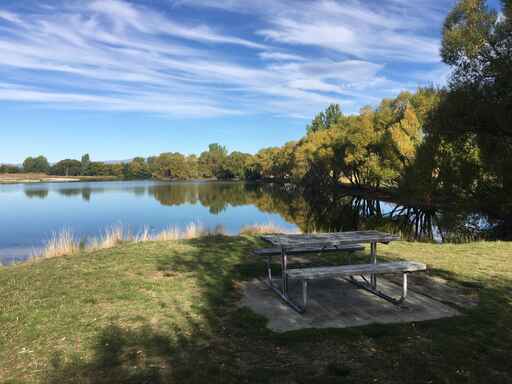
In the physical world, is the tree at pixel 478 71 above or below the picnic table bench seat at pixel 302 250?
above

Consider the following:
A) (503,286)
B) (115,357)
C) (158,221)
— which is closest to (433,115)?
(503,286)

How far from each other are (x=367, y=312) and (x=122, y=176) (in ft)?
462

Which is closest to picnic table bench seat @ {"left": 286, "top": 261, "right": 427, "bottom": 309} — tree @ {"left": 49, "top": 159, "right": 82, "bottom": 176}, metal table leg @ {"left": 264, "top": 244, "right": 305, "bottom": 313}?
metal table leg @ {"left": 264, "top": 244, "right": 305, "bottom": 313}

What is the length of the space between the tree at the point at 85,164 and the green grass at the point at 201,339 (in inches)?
5817

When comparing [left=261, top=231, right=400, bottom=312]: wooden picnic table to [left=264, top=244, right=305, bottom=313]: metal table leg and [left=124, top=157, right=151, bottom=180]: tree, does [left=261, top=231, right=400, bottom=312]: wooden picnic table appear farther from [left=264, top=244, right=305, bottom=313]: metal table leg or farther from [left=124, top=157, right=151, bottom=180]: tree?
[left=124, top=157, right=151, bottom=180]: tree

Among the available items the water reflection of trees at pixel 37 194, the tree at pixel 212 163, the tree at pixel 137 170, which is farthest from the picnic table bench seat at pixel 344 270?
the tree at pixel 137 170

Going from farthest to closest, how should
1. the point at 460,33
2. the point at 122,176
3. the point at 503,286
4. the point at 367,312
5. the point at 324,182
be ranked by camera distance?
the point at 122,176
the point at 324,182
the point at 460,33
the point at 503,286
the point at 367,312

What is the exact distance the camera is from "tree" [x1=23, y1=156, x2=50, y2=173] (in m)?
148

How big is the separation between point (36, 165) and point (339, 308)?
16958 centimetres

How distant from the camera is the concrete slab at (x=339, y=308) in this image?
5.37 m

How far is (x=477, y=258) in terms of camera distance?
9391mm

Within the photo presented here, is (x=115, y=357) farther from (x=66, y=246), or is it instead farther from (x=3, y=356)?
(x=66, y=246)

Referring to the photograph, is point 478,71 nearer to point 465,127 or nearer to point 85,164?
point 465,127

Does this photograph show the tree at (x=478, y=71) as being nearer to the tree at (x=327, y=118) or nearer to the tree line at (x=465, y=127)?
the tree line at (x=465, y=127)
